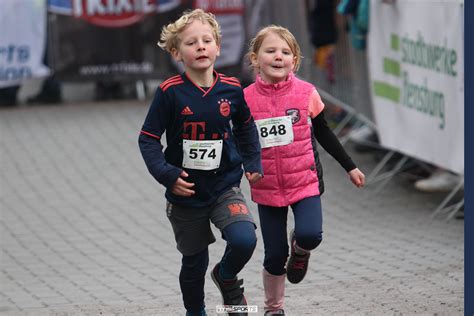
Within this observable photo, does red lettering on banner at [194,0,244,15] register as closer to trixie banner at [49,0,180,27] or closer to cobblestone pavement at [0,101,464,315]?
trixie banner at [49,0,180,27]

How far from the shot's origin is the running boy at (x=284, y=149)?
20.6ft

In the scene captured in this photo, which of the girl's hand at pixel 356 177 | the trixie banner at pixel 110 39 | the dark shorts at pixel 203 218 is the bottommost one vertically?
the trixie banner at pixel 110 39

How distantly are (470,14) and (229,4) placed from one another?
33.7 ft

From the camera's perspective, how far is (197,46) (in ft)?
19.6

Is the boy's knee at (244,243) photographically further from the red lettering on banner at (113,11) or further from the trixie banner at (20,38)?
the red lettering on banner at (113,11)

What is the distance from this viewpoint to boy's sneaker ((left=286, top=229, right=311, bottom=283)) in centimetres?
650

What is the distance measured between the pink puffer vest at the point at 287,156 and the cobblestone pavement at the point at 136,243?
84 cm

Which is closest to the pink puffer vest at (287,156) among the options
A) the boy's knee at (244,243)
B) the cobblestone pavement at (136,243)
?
the boy's knee at (244,243)

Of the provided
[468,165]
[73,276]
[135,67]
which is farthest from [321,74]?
[468,165]

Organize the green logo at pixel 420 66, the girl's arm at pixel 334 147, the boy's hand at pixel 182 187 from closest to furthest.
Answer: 1. the boy's hand at pixel 182 187
2. the girl's arm at pixel 334 147
3. the green logo at pixel 420 66

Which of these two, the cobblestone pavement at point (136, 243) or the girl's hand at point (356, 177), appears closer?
the girl's hand at point (356, 177)

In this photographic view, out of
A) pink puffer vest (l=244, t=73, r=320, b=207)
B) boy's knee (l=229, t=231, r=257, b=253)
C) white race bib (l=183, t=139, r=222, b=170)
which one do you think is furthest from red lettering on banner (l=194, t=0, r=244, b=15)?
boy's knee (l=229, t=231, r=257, b=253)

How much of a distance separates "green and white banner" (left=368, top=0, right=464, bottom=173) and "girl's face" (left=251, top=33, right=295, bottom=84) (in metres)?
2.69

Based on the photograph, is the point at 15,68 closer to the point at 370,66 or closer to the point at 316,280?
the point at 370,66
